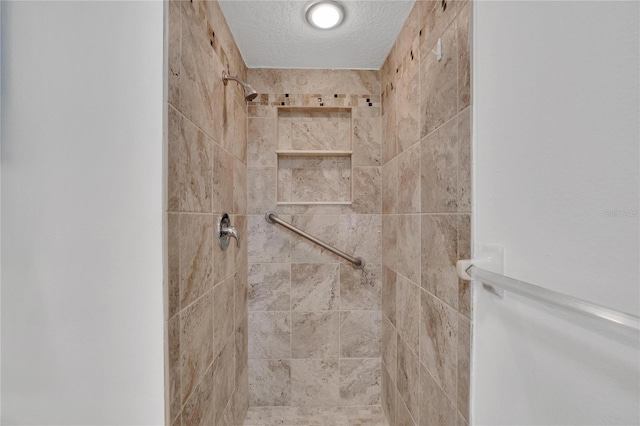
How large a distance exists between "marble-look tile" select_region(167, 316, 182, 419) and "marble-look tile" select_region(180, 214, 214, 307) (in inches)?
2.5

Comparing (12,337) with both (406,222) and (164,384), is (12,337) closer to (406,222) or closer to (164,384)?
(164,384)

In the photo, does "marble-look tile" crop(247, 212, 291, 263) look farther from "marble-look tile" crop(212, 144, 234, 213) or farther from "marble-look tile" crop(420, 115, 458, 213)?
"marble-look tile" crop(420, 115, 458, 213)

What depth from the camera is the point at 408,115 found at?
44.1 inches

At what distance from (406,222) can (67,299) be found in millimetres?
1098

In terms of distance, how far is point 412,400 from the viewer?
42.3 inches

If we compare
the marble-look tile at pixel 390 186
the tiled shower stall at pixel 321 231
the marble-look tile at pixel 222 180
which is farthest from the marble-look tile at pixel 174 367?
the marble-look tile at pixel 390 186

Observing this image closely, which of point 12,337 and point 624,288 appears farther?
point 12,337

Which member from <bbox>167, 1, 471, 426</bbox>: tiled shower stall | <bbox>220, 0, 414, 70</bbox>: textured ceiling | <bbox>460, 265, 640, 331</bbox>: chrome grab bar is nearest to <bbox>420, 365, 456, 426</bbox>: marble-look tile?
<bbox>167, 1, 471, 426</bbox>: tiled shower stall

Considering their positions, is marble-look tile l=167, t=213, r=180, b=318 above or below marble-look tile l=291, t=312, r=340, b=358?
above

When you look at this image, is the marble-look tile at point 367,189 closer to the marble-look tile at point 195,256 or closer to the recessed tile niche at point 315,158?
the recessed tile niche at point 315,158

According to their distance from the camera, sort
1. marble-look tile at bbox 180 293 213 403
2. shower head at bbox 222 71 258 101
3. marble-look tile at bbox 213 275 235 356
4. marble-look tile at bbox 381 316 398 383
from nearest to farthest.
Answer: marble-look tile at bbox 180 293 213 403
marble-look tile at bbox 213 275 235 356
shower head at bbox 222 71 258 101
marble-look tile at bbox 381 316 398 383

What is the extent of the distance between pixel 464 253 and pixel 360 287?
35.8 inches

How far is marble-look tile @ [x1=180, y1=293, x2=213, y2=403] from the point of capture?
29.5 inches

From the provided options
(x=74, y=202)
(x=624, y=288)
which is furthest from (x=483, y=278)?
(x=74, y=202)
